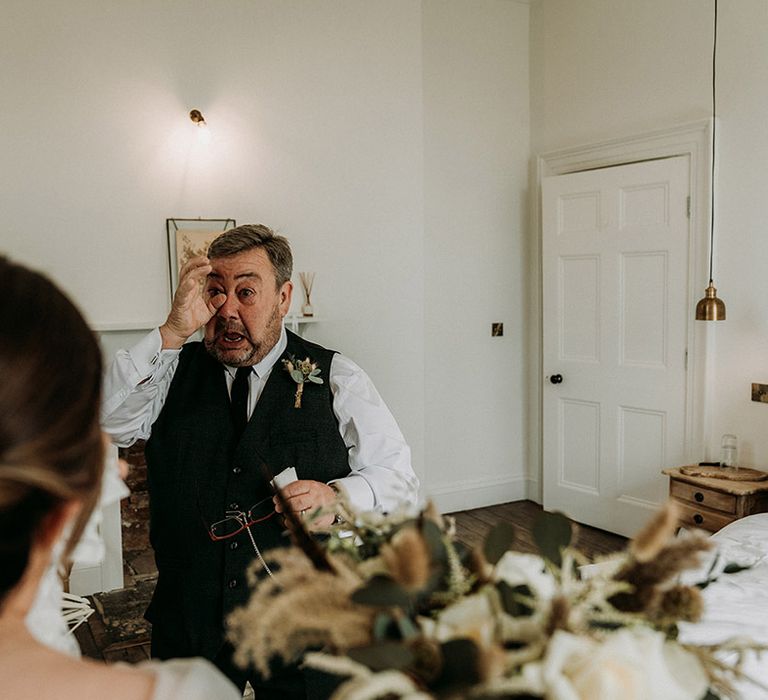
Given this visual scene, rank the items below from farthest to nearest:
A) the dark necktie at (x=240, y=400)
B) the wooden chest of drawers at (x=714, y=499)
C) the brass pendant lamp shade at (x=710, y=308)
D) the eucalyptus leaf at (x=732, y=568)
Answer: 1. the brass pendant lamp shade at (x=710, y=308)
2. the wooden chest of drawers at (x=714, y=499)
3. the dark necktie at (x=240, y=400)
4. the eucalyptus leaf at (x=732, y=568)

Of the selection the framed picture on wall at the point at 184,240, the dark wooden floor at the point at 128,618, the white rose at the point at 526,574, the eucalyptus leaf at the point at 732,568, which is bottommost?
the dark wooden floor at the point at 128,618

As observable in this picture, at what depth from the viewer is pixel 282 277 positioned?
87.2 inches

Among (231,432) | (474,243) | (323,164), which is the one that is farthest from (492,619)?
(474,243)

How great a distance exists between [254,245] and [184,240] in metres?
2.11

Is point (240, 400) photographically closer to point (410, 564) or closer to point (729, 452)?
point (410, 564)

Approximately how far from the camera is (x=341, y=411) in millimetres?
2113

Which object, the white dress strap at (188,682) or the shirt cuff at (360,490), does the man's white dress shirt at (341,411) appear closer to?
the shirt cuff at (360,490)

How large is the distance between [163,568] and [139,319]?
229 cm

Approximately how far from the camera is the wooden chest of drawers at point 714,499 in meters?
3.76

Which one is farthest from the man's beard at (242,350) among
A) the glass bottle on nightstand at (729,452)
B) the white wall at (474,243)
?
the white wall at (474,243)

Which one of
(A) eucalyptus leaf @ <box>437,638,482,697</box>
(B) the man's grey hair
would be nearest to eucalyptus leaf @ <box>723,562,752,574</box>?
(A) eucalyptus leaf @ <box>437,638,482,697</box>

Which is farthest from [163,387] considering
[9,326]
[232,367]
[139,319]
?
[139,319]

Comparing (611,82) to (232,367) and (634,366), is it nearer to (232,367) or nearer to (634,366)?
(634,366)

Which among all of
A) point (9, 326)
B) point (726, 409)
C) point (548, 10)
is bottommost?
point (726, 409)
